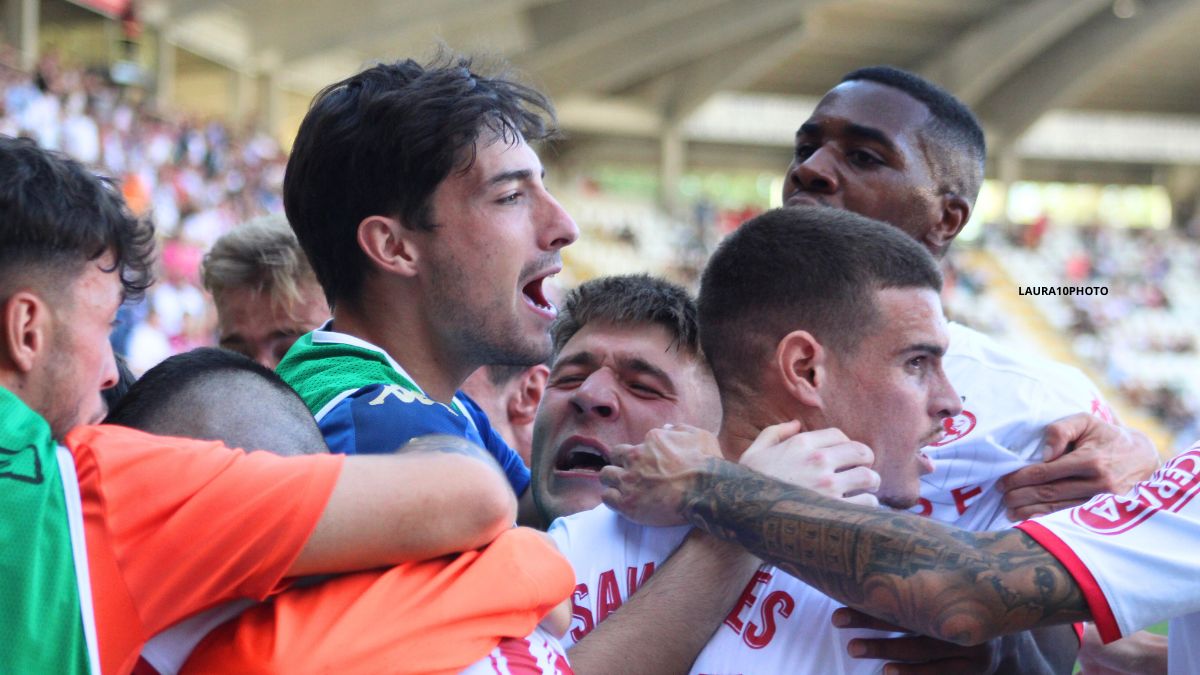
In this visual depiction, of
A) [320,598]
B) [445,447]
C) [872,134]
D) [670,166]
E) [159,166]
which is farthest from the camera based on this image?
[670,166]

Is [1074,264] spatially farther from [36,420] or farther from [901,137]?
[36,420]

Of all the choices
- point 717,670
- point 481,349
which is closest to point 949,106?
point 481,349

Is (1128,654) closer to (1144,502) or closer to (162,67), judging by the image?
(1144,502)

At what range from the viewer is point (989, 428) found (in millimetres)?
2709

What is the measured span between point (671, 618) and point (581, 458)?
866mm

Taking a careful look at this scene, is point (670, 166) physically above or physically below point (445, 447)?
above

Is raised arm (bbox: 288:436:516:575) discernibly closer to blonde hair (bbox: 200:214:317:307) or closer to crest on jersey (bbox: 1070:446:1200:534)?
crest on jersey (bbox: 1070:446:1200:534)

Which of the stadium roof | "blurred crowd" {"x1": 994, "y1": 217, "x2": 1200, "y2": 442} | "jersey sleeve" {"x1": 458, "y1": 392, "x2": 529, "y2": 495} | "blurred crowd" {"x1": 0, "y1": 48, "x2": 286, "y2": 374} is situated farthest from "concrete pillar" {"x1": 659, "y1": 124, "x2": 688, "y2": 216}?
"jersey sleeve" {"x1": 458, "y1": 392, "x2": 529, "y2": 495}

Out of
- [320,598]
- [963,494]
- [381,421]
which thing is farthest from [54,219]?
[963,494]

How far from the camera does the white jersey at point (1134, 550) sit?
194 centimetres

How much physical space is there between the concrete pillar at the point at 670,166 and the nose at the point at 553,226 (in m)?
33.0

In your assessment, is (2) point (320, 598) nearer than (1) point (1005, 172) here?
Yes

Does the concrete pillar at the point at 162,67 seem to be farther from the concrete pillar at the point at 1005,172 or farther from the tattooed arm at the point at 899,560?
the concrete pillar at the point at 1005,172

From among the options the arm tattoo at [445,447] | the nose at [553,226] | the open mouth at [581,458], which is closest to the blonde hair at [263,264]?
the open mouth at [581,458]
